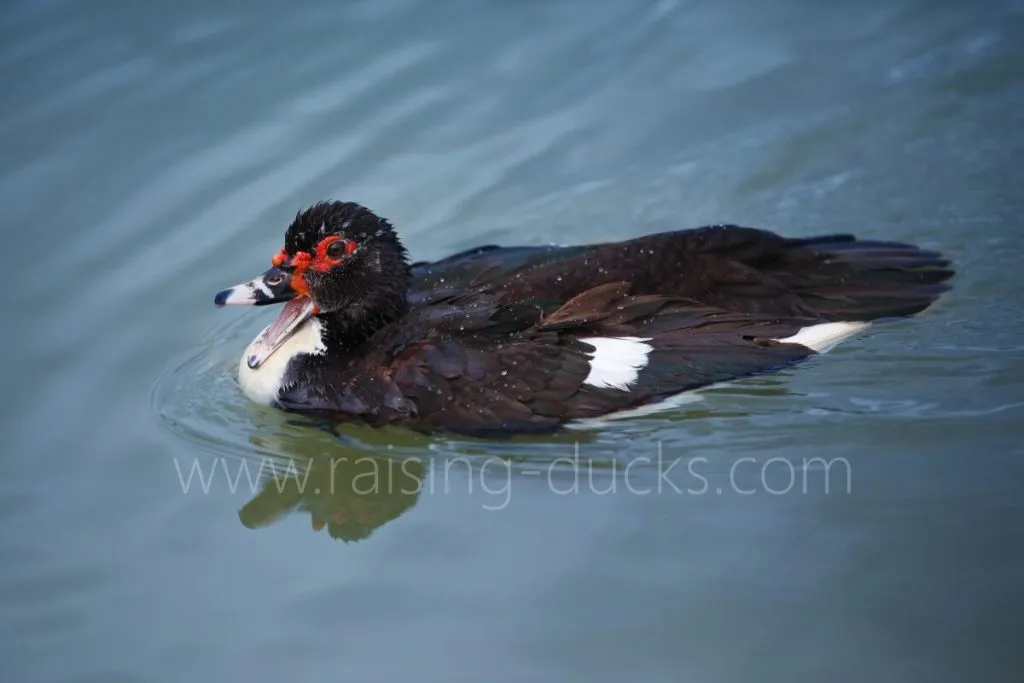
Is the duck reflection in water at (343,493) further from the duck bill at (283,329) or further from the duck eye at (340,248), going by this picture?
the duck eye at (340,248)

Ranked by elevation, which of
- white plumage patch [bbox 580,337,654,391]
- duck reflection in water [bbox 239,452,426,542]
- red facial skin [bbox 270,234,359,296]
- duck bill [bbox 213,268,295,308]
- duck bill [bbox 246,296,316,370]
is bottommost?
duck reflection in water [bbox 239,452,426,542]

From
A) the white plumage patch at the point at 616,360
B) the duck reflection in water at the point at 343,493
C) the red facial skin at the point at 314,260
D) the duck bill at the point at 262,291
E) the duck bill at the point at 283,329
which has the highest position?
the red facial skin at the point at 314,260

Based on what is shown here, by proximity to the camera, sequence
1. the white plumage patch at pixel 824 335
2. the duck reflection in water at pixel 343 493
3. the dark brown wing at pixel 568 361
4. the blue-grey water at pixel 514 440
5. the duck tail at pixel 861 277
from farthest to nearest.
→ the duck tail at pixel 861 277
the white plumage patch at pixel 824 335
the dark brown wing at pixel 568 361
the duck reflection in water at pixel 343 493
the blue-grey water at pixel 514 440

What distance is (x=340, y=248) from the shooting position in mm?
6109

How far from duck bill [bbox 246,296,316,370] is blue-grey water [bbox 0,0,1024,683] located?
12.0 inches

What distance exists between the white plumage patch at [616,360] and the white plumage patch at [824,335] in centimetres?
65

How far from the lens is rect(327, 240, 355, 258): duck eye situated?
610 centimetres

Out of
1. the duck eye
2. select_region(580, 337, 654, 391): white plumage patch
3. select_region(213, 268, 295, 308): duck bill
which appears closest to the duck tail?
select_region(580, 337, 654, 391): white plumage patch

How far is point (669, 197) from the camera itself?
312 inches

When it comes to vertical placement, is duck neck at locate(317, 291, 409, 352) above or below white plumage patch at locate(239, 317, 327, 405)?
above

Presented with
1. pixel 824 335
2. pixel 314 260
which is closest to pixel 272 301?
pixel 314 260

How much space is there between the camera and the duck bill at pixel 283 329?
627 cm

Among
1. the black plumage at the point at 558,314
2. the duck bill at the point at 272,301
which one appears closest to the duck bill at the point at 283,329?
the duck bill at the point at 272,301

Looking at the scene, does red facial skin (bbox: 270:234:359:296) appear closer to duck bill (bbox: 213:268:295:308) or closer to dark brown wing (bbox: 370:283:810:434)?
duck bill (bbox: 213:268:295:308)
